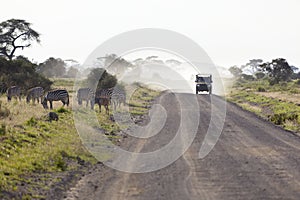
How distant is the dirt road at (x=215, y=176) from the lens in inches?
390

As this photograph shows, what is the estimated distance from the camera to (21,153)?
13.3 metres

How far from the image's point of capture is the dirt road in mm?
9906

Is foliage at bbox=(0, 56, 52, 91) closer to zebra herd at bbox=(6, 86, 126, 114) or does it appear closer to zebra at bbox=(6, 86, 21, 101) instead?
zebra at bbox=(6, 86, 21, 101)

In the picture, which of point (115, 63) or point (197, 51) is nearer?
point (197, 51)

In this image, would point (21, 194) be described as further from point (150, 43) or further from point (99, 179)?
point (150, 43)

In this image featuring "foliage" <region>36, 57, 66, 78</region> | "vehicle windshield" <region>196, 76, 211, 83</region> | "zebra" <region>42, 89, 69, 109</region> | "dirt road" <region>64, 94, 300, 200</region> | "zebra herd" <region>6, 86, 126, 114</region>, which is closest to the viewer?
"dirt road" <region>64, 94, 300, 200</region>

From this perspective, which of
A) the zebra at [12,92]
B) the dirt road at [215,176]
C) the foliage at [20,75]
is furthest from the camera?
the foliage at [20,75]

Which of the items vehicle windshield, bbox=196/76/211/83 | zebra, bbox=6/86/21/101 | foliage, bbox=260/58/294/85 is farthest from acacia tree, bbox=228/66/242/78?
zebra, bbox=6/86/21/101

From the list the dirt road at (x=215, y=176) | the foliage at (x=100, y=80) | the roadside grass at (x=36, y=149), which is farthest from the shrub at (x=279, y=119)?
the foliage at (x=100, y=80)

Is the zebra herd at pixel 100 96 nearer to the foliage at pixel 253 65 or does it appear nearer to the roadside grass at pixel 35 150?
the roadside grass at pixel 35 150

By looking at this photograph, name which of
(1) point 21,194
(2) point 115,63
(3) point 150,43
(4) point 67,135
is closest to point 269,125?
(3) point 150,43

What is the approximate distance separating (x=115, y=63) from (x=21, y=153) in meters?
86.3

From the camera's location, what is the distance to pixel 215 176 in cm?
1155

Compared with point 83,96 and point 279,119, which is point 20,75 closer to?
point 83,96
